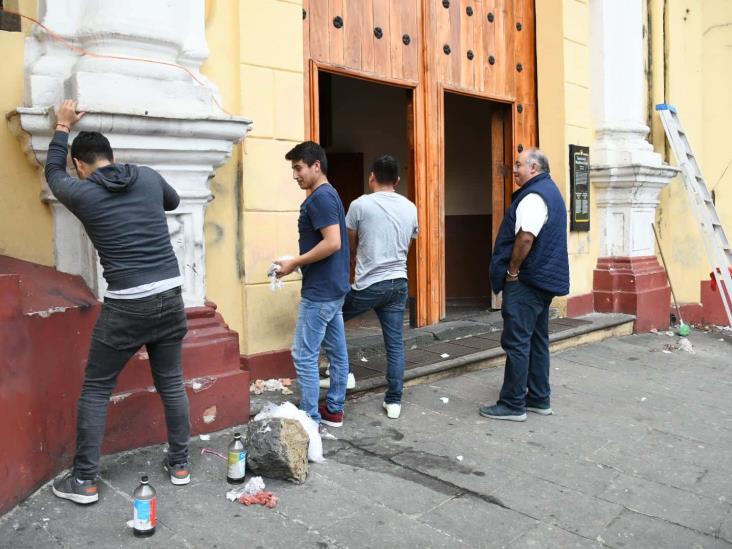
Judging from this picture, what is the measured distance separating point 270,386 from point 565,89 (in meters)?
4.34

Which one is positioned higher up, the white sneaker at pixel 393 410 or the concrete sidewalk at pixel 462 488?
the white sneaker at pixel 393 410

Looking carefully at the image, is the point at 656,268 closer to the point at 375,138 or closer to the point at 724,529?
the point at 375,138

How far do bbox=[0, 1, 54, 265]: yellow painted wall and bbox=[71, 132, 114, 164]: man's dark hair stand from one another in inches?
30.1

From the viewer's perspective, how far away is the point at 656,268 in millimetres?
7242

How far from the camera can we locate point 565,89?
6633 mm

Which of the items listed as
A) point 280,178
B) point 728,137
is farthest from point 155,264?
point 728,137

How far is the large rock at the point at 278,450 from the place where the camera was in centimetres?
297

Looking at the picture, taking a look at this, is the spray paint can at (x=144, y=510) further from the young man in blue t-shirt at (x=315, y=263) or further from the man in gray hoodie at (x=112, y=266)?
the young man in blue t-shirt at (x=315, y=263)

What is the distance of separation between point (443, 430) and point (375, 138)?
5867mm

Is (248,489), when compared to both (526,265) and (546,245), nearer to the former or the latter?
(526,265)

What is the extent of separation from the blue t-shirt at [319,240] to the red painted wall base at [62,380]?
1.85 ft

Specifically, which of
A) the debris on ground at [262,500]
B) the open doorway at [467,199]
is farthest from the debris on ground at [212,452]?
the open doorway at [467,199]

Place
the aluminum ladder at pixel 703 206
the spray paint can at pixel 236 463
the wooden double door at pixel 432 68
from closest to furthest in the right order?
the spray paint can at pixel 236 463, the wooden double door at pixel 432 68, the aluminum ladder at pixel 703 206

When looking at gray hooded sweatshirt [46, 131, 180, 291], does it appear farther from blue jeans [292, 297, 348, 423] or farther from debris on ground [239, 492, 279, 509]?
debris on ground [239, 492, 279, 509]
